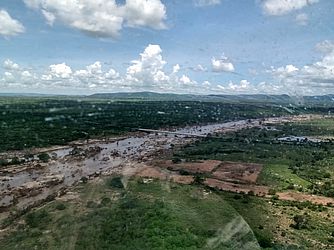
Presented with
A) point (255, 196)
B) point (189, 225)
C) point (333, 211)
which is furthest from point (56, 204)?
point (333, 211)

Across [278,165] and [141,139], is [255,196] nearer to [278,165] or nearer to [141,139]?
[278,165]

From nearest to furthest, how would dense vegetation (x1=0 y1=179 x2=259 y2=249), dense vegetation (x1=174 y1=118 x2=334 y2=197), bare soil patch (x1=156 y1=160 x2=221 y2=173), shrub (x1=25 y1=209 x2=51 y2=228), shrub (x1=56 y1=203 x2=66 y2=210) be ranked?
dense vegetation (x1=0 y1=179 x2=259 y2=249)
shrub (x1=25 y1=209 x2=51 y2=228)
shrub (x1=56 y1=203 x2=66 y2=210)
dense vegetation (x1=174 y1=118 x2=334 y2=197)
bare soil patch (x1=156 y1=160 x2=221 y2=173)

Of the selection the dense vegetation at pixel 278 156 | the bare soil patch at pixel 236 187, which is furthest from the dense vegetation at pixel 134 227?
the dense vegetation at pixel 278 156

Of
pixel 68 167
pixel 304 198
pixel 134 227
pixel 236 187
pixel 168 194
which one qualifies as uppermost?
pixel 134 227

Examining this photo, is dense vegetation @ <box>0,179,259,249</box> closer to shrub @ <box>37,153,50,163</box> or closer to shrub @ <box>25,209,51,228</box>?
shrub @ <box>25,209,51,228</box>

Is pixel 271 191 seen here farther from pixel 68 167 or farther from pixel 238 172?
pixel 68 167

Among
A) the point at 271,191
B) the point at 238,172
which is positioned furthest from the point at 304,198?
the point at 238,172

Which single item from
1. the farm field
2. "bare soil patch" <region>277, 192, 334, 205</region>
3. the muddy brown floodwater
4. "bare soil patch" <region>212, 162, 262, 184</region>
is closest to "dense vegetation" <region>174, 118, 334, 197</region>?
the farm field

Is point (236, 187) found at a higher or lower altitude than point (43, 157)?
higher
